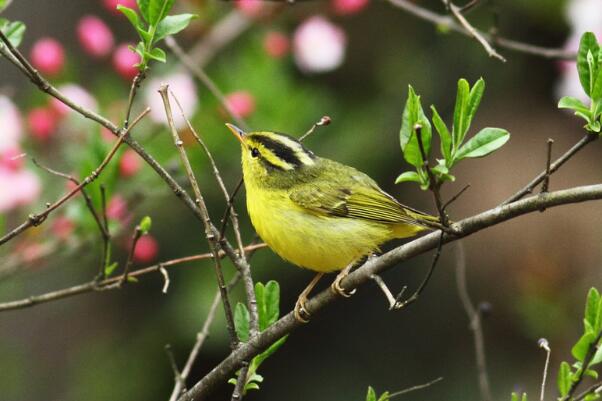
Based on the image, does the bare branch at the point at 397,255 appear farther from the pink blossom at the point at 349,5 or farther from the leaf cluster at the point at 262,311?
the pink blossom at the point at 349,5

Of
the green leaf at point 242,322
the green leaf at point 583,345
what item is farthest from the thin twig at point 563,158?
the green leaf at point 242,322

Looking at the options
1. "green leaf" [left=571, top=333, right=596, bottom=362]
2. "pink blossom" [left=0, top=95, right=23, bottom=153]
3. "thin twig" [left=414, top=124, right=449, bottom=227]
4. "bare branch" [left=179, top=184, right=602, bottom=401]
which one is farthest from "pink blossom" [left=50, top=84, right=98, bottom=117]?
"green leaf" [left=571, top=333, right=596, bottom=362]

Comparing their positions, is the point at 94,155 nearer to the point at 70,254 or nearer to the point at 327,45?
the point at 70,254

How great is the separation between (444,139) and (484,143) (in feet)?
0.29

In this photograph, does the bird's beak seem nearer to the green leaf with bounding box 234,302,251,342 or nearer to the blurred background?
the blurred background

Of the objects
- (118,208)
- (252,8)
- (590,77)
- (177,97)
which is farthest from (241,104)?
(590,77)

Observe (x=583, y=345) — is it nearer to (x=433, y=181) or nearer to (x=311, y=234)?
(x=433, y=181)

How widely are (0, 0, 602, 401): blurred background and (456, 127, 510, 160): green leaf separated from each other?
197 centimetres

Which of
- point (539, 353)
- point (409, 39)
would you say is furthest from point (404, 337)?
point (409, 39)

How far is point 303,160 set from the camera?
11.6 ft

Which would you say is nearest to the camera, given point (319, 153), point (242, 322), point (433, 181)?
point (433, 181)

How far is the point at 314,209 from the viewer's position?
3.29 metres

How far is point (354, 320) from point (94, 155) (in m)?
2.88

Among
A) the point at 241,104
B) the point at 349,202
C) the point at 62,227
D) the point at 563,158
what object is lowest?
the point at 349,202
